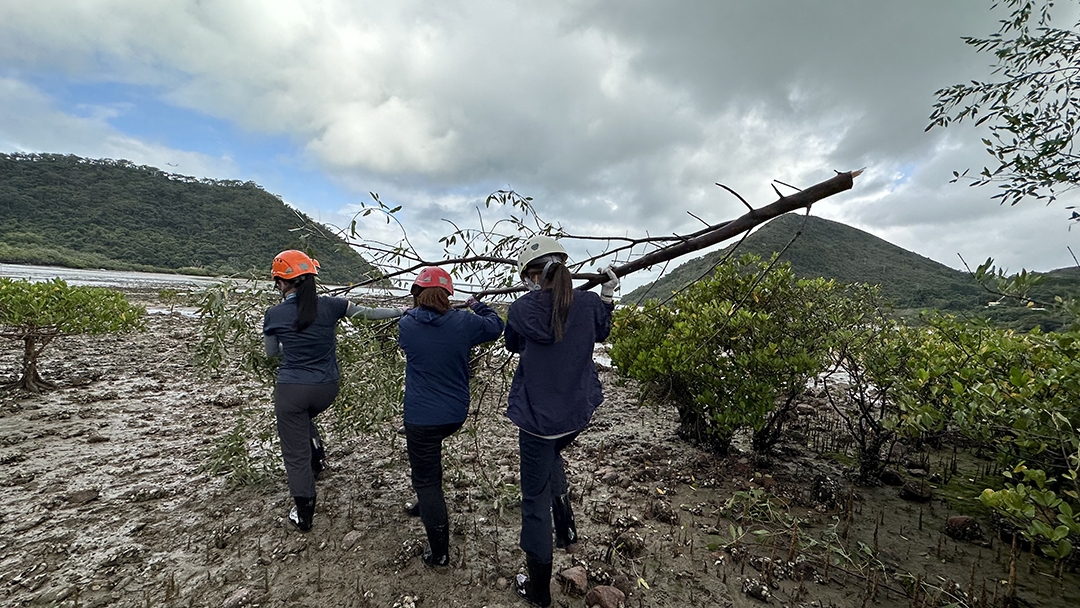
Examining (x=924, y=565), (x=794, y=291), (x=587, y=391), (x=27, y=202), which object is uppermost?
(x=27, y=202)

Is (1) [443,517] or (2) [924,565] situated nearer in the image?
(1) [443,517]

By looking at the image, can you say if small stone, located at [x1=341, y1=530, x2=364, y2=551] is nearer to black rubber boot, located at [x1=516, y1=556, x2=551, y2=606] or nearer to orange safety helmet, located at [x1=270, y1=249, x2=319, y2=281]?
black rubber boot, located at [x1=516, y1=556, x2=551, y2=606]

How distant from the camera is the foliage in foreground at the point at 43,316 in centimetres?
679

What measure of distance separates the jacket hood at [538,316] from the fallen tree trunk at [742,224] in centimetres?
54

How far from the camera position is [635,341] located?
6.07m

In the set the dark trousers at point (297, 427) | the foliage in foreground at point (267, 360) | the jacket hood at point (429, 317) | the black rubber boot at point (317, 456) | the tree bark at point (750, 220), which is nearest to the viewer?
the tree bark at point (750, 220)

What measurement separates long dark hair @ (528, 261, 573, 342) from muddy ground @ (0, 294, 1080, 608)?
5.93ft

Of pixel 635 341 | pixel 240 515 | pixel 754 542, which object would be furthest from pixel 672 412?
pixel 240 515

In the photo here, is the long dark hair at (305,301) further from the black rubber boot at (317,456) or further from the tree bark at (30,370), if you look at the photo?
the tree bark at (30,370)

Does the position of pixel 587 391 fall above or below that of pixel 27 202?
below

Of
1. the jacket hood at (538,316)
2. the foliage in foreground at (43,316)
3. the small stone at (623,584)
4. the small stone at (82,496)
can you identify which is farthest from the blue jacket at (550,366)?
the foliage in foreground at (43,316)

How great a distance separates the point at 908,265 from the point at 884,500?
54.0m

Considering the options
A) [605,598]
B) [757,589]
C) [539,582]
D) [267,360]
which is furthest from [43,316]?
[757,589]

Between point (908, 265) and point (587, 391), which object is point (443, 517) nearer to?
point (587, 391)
